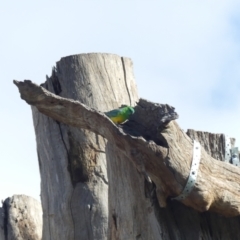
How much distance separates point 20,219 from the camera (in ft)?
25.1

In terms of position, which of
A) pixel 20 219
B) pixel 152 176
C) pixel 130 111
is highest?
pixel 130 111

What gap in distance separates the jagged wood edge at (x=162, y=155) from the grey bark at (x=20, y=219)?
9.65 feet

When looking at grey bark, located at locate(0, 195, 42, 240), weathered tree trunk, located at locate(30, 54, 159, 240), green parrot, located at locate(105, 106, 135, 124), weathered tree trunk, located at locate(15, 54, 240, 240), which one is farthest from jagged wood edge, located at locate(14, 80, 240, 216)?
grey bark, located at locate(0, 195, 42, 240)

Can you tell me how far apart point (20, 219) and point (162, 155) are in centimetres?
338

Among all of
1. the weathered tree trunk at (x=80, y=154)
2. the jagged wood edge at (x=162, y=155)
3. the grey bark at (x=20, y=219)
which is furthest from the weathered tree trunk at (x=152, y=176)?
the grey bark at (x=20, y=219)

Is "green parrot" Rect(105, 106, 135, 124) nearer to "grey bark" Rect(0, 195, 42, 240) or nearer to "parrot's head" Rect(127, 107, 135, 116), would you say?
"parrot's head" Rect(127, 107, 135, 116)

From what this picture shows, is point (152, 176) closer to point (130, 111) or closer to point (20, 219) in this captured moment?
point (130, 111)

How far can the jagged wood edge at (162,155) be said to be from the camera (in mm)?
4578

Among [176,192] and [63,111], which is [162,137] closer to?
[176,192]

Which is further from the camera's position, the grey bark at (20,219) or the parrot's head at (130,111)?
the grey bark at (20,219)

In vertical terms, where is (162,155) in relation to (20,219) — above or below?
below

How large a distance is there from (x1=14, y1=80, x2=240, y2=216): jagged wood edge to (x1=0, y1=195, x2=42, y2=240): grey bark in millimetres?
2940

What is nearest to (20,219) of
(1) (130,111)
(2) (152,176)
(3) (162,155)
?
(1) (130,111)

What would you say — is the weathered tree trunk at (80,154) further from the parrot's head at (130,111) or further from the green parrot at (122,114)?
the parrot's head at (130,111)
